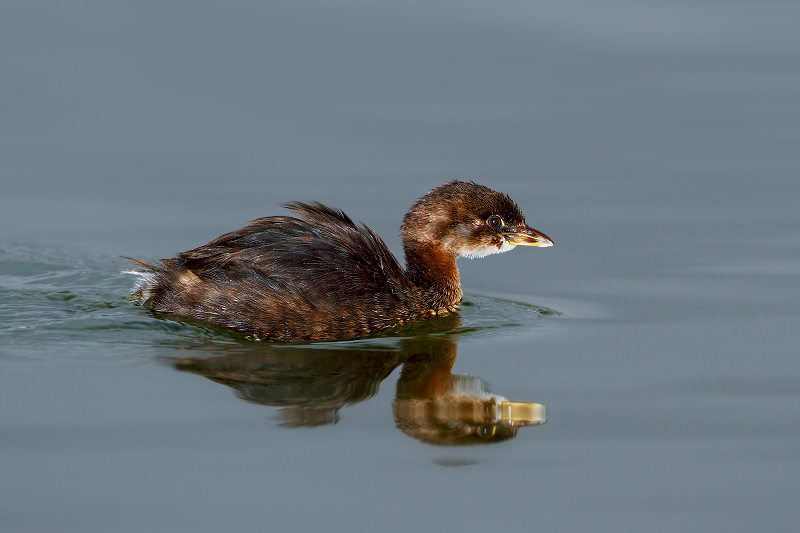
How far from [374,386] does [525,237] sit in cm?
246

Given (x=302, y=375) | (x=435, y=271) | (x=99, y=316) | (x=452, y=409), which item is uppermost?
(x=435, y=271)

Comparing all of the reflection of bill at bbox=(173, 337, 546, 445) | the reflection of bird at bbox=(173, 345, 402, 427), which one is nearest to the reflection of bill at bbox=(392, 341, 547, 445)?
the reflection of bill at bbox=(173, 337, 546, 445)

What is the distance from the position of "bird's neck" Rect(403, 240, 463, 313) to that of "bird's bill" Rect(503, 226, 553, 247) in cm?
46

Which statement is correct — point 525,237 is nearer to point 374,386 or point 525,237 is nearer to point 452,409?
point 374,386

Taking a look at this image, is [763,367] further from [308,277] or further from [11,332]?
[11,332]

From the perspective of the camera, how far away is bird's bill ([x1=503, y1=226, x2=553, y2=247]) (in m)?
8.65

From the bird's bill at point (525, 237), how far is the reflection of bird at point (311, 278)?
0.25m

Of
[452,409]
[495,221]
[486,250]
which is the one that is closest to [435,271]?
[486,250]

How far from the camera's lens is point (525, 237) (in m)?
8.67

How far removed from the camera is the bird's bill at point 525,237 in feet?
28.4

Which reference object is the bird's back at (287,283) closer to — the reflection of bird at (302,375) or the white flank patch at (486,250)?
the reflection of bird at (302,375)

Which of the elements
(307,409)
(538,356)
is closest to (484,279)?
(538,356)

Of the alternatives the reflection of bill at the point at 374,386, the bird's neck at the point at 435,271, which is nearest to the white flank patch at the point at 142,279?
the reflection of bill at the point at 374,386

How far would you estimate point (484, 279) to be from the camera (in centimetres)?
933
